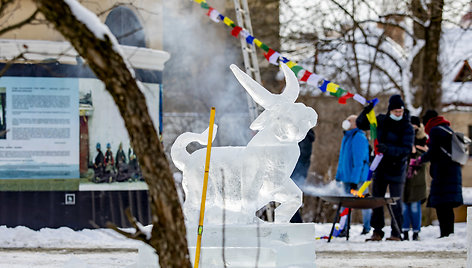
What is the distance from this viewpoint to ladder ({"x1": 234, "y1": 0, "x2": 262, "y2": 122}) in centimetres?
1461

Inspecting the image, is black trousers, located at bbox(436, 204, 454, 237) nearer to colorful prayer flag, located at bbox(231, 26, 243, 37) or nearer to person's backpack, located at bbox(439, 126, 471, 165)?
person's backpack, located at bbox(439, 126, 471, 165)

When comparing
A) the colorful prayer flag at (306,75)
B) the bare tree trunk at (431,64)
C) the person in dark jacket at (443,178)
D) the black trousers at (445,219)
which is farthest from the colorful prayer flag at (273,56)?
the bare tree trunk at (431,64)

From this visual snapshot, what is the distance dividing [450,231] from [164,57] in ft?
16.9

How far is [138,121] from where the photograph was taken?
191 inches

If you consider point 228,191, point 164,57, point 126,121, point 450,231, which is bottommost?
point 450,231

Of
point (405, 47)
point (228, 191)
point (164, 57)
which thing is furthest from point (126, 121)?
point (405, 47)

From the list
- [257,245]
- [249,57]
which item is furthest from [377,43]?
[257,245]

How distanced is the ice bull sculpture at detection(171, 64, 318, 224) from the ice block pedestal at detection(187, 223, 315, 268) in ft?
0.93

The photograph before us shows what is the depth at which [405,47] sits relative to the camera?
80.4ft

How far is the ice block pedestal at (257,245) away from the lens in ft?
24.8

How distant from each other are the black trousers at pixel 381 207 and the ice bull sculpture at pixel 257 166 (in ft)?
15.4

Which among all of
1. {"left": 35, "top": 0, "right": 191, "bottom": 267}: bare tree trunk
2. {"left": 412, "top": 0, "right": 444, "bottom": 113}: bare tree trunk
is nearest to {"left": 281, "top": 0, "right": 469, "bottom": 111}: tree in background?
{"left": 412, "top": 0, "right": 444, "bottom": 113}: bare tree trunk

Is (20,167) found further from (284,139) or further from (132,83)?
(132,83)

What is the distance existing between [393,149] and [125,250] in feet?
12.3
